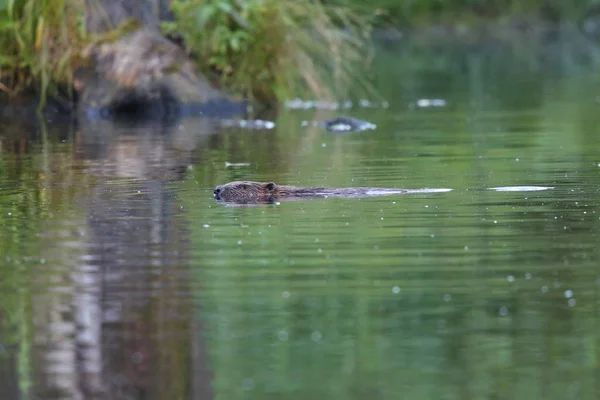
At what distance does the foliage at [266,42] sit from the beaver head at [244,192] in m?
10.8

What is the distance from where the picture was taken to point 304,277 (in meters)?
7.27

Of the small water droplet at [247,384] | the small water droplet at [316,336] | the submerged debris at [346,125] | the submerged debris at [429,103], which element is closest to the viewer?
the small water droplet at [247,384]

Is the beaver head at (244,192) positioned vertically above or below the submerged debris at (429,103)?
below

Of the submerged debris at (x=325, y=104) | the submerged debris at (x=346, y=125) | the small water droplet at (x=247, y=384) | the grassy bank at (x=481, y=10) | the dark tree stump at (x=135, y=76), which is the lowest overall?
the small water droplet at (x=247, y=384)

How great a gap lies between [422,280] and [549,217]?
2334 mm

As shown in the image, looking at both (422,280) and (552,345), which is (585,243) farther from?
(552,345)

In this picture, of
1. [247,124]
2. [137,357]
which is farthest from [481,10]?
[137,357]

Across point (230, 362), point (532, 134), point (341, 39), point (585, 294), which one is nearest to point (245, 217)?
point (585, 294)

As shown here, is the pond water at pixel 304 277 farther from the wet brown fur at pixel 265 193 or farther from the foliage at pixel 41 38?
the foliage at pixel 41 38

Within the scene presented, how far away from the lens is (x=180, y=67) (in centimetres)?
2244

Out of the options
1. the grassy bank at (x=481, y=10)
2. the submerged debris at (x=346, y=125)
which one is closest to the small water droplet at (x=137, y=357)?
the submerged debris at (x=346, y=125)

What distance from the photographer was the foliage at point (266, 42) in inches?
865

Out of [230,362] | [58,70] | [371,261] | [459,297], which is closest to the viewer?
[230,362]

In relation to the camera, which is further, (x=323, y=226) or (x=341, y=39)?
(x=341, y=39)
